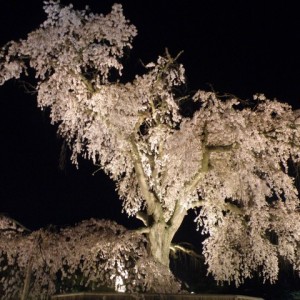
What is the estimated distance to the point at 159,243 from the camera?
1129cm

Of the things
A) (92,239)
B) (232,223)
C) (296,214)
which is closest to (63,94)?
(92,239)

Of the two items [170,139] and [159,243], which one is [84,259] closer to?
[159,243]

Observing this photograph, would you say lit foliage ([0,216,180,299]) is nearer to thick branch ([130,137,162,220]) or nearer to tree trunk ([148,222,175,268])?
tree trunk ([148,222,175,268])

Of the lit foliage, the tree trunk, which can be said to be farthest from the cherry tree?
the lit foliage

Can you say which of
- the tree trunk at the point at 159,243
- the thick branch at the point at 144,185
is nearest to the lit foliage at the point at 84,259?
the tree trunk at the point at 159,243

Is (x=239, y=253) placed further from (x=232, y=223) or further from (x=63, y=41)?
(x=63, y=41)

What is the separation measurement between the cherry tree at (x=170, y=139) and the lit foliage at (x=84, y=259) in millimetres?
1008

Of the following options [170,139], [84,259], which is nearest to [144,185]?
[170,139]

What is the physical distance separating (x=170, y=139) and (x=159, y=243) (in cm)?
229

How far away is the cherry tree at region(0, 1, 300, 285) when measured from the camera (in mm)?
10906

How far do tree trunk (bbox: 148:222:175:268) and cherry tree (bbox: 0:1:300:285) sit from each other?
22mm

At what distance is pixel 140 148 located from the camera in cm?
1238

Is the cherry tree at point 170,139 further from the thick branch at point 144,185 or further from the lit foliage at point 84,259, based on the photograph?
the lit foliage at point 84,259

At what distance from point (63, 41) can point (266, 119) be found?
15.4 ft
